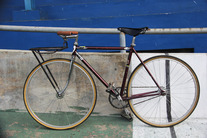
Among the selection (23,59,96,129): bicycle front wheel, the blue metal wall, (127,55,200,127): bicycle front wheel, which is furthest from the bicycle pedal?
the blue metal wall

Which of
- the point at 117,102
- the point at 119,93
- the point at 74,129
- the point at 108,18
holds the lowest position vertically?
the point at 74,129

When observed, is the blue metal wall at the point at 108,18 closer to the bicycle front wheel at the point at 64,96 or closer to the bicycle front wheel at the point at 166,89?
the bicycle front wheel at the point at 166,89

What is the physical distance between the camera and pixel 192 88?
245 centimetres

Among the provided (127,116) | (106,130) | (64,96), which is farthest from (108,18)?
(106,130)

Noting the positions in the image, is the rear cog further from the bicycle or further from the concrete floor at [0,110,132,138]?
the concrete floor at [0,110,132,138]

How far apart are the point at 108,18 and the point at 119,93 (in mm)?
2207

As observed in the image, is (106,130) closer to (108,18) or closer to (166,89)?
(166,89)

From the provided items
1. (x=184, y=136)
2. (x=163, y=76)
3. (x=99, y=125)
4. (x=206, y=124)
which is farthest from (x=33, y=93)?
(x=206, y=124)

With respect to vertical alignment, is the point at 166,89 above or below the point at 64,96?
above

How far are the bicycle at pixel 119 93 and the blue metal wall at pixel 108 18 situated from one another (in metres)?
1.56

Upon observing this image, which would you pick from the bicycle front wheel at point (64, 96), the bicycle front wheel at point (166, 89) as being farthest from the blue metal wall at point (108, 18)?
the bicycle front wheel at point (64, 96)

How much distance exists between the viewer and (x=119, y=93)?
91.4 inches

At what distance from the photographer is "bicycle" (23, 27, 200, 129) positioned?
2289mm

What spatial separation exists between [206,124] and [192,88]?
0.45 metres
